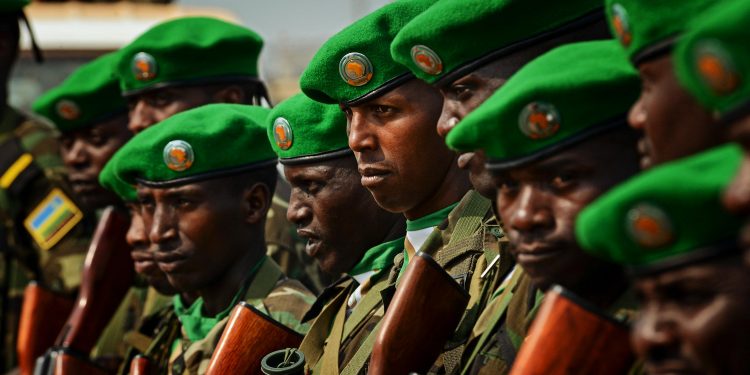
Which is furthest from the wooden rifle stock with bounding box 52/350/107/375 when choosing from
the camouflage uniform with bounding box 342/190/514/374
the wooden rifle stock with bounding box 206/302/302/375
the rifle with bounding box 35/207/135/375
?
the camouflage uniform with bounding box 342/190/514/374

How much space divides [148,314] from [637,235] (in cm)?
492

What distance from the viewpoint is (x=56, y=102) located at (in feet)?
28.1

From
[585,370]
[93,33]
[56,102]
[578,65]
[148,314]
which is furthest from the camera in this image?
[93,33]

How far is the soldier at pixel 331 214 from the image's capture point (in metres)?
5.64

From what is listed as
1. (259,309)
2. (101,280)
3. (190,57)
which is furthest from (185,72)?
(259,309)

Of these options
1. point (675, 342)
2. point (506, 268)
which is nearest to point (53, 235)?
→ point (506, 268)

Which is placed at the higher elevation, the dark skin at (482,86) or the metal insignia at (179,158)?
the dark skin at (482,86)

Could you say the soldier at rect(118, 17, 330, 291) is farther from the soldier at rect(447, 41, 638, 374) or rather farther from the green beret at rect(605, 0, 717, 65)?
the green beret at rect(605, 0, 717, 65)

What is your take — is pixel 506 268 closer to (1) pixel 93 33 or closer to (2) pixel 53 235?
(2) pixel 53 235

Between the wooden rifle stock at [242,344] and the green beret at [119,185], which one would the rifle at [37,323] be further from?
the wooden rifle stock at [242,344]

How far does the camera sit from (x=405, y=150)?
5176 mm

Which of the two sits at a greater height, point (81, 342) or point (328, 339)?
point (328, 339)

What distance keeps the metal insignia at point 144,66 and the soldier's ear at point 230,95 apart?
35cm

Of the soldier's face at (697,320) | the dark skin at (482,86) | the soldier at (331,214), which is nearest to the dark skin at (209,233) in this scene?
the soldier at (331,214)
